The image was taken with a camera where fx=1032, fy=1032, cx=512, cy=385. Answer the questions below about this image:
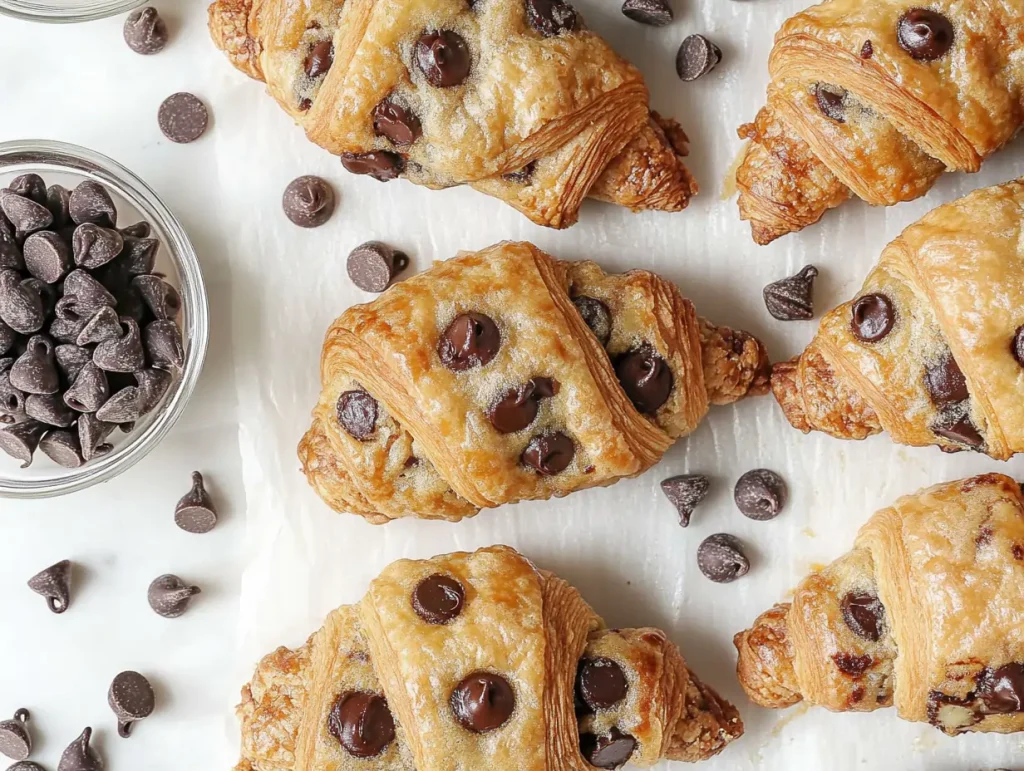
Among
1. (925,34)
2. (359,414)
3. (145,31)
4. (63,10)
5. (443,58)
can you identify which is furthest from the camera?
(145,31)

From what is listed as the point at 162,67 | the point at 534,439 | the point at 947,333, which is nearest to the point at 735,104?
the point at 947,333

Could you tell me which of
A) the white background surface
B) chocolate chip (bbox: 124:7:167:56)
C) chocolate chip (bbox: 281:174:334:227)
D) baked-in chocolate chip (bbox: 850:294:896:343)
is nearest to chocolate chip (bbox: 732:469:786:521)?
the white background surface

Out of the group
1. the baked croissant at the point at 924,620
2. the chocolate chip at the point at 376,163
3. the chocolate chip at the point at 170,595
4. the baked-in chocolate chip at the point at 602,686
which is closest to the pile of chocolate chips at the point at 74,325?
the chocolate chip at the point at 170,595

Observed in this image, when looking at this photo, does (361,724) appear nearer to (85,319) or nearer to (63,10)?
(85,319)

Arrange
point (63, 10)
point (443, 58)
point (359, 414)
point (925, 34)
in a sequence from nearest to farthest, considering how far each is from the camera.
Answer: point (925, 34) < point (443, 58) < point (359, 414) < point (63, 10)

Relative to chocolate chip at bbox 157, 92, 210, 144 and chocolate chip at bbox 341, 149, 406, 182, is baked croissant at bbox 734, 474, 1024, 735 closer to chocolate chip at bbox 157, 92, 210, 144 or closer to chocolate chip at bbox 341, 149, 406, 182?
chocolate chip at bbox 341, 149, 406, 182

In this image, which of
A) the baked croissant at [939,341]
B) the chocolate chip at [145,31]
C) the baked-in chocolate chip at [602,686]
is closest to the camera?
the baked croissant at [939,341]

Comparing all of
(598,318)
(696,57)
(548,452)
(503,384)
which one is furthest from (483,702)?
(696,57)

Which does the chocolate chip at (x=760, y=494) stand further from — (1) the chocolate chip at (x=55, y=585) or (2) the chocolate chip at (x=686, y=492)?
(1) the chocolate chip at (x=55, y=585)
